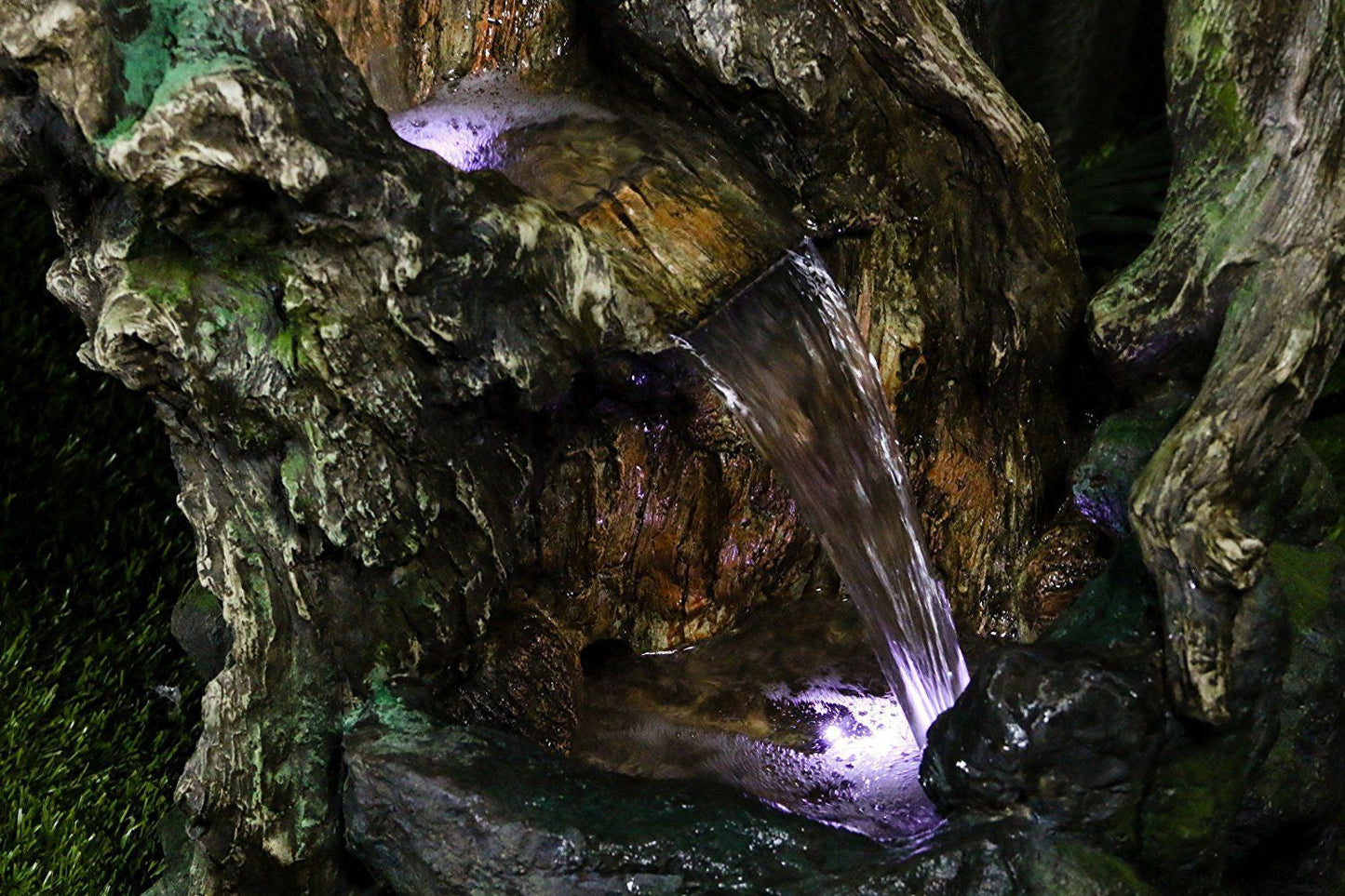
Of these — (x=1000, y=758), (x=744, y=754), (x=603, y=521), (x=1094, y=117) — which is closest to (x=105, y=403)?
(x=603, y=521)

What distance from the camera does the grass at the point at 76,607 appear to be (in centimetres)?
348

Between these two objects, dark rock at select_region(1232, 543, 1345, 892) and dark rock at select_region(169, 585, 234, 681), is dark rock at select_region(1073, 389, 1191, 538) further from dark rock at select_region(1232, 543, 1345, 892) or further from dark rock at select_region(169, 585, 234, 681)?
dark rock at select_region(169, 585, 234, 681)

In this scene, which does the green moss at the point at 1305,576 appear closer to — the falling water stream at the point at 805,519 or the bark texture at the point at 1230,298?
the bark texture at the point at 1230,298

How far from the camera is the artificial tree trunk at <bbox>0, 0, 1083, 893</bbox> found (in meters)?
2.32

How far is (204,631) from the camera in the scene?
3.09 metres

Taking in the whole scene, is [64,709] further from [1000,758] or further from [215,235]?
[1000,758]

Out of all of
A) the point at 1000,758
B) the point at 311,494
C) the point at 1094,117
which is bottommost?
the point at 1000,758

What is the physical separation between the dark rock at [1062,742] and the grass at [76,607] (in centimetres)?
214

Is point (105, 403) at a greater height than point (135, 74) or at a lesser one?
greater

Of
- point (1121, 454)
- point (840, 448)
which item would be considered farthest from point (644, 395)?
point (1121, 454)

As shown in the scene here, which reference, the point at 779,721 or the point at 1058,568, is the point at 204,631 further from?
the point at 1058,568

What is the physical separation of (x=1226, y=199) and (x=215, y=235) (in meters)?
1.77

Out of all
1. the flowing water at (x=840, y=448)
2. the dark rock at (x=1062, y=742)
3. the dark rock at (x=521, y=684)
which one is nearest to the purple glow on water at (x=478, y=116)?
the flowing water at (x=840, y=448)

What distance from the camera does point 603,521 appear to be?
2963mm
